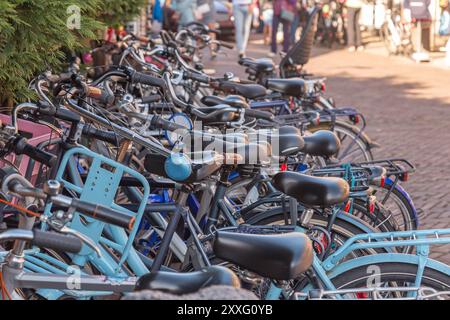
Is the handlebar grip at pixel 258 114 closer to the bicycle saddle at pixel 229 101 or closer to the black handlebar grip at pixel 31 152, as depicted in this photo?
the bicycle saddle at pixel 229 101

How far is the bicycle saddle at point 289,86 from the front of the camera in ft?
23.1

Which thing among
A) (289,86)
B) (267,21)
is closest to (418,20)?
(267,21)

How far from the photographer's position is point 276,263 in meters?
2.57

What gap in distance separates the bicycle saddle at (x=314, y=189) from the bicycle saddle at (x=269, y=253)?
2.53 feet

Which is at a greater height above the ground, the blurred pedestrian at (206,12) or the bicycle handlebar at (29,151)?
the bicycle handlebar at (29,151)

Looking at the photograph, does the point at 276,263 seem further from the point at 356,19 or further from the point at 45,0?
the point at 356,19

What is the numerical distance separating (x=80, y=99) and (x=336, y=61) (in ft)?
46.5

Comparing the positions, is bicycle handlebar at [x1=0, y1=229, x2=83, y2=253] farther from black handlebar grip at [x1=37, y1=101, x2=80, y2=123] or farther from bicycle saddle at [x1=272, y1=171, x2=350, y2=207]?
black handlebar grip at [x1=37, y1=101, x2=80, y2=123]

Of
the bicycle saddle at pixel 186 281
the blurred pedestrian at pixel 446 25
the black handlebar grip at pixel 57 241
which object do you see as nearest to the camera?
the bicycle saddle at pixel 186 281

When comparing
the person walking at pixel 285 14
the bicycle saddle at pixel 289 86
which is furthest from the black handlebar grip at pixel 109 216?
the person walking at pixel 285 14

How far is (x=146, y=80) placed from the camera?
16.6 ft

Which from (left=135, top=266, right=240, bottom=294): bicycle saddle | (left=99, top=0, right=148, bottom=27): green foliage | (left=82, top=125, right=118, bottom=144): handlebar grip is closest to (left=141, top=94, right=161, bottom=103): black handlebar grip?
(left=82, top=125, right=118, bottom=144): handlebar grip

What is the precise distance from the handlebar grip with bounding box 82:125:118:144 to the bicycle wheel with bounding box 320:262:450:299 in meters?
1.42

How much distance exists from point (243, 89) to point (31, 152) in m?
2.96
